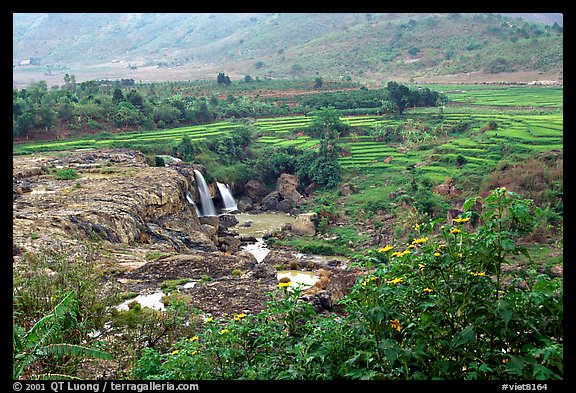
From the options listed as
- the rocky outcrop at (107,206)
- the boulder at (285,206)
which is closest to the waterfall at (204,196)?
the rocky outcrop at (107,206)

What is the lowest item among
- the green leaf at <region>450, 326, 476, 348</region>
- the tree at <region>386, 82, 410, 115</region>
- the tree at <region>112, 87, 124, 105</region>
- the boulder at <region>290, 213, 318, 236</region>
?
the boulder at <region>290, 213, 318, 236</region>

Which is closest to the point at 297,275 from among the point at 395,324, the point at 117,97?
the point at 395,324

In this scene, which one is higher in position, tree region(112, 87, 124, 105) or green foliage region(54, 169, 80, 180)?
tree region(112, 87, 124, 105)

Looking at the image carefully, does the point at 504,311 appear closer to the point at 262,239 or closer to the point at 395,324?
the point at 395,324

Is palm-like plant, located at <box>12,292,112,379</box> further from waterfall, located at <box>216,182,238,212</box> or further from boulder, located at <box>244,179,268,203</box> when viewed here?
boulder, located at <box>244,179,268,203</box>

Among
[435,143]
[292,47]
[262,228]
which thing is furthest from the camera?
[292,47]

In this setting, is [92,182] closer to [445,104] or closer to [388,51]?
[445,104]

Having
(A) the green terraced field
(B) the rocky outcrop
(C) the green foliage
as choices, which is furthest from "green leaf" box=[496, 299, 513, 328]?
(A) the green terraced field

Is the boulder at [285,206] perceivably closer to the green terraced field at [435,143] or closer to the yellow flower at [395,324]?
the green terraced field at [435,143]
